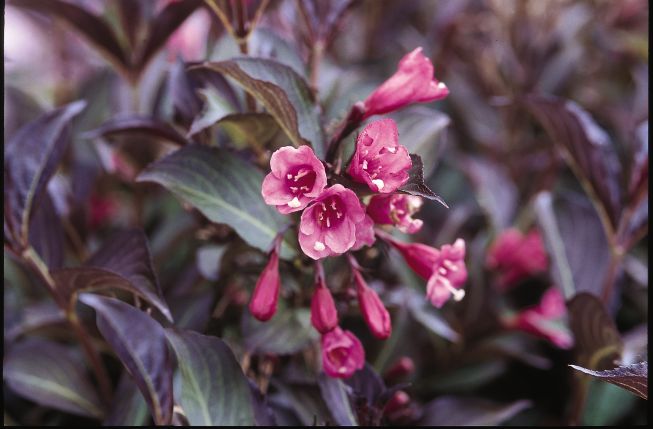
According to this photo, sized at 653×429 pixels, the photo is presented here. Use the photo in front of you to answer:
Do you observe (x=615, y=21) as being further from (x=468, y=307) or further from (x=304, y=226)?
(x=304, y=226)

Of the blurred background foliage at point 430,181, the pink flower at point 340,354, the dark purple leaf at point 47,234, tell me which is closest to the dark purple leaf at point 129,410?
the blurred background foliage at point 430,181

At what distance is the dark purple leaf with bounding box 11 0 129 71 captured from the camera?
1061 mm

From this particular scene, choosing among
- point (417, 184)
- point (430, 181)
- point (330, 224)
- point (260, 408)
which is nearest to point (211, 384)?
point (260, 408)

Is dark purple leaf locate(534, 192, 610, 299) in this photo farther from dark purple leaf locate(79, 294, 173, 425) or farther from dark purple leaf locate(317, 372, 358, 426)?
dark purple leaf locate(79, 294, 173, 425)

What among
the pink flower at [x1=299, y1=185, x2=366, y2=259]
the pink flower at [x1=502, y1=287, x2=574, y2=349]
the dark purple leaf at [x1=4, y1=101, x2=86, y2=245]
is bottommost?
the pink flower at [x1=502, y1=287, x2=574, y2=349]

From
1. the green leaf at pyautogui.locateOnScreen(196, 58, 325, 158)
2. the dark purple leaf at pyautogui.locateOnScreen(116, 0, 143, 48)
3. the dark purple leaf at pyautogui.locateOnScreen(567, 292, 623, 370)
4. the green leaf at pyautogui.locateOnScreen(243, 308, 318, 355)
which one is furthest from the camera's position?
the dark purple leaf at pyautogui.locateOnScreen(116, 0, 143, 48)

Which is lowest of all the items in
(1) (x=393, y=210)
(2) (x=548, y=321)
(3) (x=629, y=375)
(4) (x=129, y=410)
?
(2) (x=548, y=321)

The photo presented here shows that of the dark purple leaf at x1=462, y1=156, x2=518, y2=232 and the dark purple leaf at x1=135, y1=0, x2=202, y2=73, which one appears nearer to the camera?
the dark purple leaf at x1=135, y1=0, x2=202, y2=73

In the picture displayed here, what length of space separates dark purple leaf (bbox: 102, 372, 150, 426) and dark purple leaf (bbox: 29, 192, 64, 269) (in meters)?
0.23

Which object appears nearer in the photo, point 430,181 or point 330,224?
point 330,224

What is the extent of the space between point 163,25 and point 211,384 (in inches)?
24.1

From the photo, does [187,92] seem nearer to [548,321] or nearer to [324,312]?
[324,312]

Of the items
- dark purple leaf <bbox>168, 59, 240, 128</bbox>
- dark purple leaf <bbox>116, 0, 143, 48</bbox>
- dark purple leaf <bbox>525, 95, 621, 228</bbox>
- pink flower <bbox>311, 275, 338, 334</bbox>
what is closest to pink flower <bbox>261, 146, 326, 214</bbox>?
pink flower <bbox>311, 275, 338, 334</bbox>

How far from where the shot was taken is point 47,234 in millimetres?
1018
